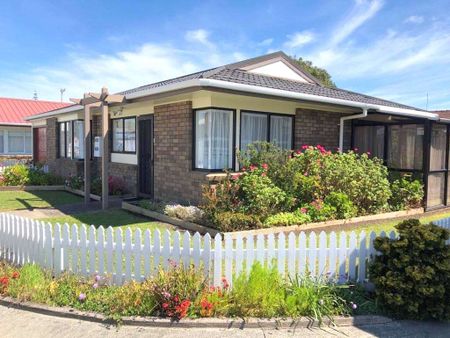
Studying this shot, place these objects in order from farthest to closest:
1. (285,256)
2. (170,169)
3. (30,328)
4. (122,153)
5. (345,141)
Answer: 1. (122,153)
2. (345,141)
3. (170,169)
4. (285,256)
5. (30,328)

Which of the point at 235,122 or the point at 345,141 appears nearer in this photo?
the point at 235,122

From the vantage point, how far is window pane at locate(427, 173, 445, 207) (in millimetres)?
10882

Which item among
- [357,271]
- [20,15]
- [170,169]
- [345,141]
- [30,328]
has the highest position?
[20,15]

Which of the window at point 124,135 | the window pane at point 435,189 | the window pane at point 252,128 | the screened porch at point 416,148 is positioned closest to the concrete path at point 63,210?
the window at point 124,135

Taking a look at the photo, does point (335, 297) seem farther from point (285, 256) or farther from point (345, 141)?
point (345, 141)

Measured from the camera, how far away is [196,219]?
8.09 metres

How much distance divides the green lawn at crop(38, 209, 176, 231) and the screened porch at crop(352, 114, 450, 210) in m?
7.24

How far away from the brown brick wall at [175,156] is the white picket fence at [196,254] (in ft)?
14.6

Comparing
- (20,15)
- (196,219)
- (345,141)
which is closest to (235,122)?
(196,219)

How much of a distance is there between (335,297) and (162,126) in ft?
24.6

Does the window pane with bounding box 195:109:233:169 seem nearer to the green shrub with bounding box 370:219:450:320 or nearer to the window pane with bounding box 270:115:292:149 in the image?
the window pane with bounding box 270:115:292:149

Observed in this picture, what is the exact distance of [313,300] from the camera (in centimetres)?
420

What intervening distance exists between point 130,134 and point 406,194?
8.69 meters

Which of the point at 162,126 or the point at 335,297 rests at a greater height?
the point at 162,126
